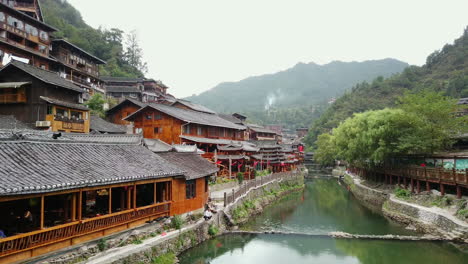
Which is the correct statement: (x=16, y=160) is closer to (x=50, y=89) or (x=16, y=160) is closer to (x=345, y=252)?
(x=345, y=252)

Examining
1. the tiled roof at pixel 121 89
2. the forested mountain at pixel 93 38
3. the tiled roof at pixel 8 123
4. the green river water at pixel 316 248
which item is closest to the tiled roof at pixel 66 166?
the green river water at pixel 316 248

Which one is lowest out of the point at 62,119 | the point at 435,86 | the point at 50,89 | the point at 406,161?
the point at 406,161

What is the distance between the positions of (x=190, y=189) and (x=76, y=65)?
134ft

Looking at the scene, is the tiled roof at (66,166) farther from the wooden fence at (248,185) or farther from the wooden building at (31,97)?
the wooden building at (31,97)

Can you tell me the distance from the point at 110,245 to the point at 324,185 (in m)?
50.5

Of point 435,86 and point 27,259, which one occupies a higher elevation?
point 435,86

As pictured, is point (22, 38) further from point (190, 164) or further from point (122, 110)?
point (190, 164)

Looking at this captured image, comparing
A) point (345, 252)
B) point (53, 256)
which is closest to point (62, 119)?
point (53, 256)

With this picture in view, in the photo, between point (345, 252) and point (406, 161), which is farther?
point (406, 161)

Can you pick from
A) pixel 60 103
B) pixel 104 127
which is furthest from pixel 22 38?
pixel 60 103

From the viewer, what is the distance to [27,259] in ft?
36.7

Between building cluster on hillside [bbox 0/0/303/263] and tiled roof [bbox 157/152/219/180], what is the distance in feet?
0.34

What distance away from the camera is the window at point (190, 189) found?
2035cm

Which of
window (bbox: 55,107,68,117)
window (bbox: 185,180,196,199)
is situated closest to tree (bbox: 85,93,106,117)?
window (bbox: 55,107,68,117)
